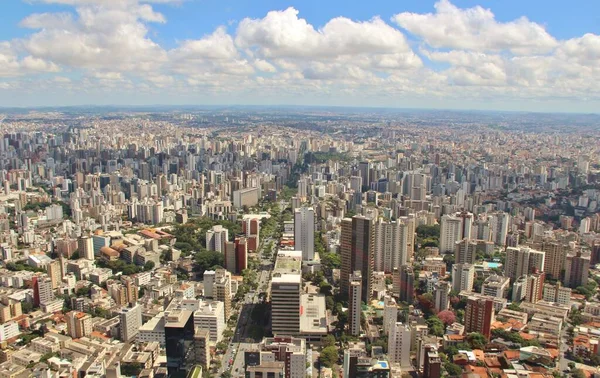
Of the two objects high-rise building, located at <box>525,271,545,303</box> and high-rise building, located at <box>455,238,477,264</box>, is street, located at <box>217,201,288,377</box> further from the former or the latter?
high-rise building, located at <box>525,271,545,303</box>

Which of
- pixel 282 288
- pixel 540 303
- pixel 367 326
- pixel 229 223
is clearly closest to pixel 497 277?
pixel 540 303

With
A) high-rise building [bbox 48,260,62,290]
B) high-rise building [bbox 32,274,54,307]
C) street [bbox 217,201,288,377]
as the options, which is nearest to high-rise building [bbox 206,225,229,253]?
street [bbox 217,201,288,377]

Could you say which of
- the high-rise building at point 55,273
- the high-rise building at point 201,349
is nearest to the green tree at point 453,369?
the high-rise building at point 201,349

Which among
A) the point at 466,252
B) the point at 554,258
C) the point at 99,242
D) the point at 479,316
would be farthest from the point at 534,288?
the point at 99,242

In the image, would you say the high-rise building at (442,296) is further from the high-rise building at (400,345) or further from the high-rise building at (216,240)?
the high-rise building at (216,240)

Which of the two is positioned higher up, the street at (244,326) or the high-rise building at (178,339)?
the high-rise building at (178,339)

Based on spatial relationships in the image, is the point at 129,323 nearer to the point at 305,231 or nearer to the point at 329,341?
the point at 329,341

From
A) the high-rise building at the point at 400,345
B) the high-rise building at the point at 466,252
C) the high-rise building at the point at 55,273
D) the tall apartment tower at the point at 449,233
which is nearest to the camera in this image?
the high-rise building at the point at 400,345
